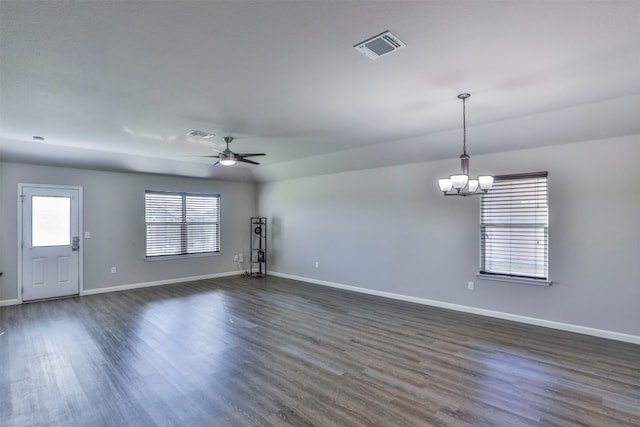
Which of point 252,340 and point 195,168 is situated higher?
point 195,168

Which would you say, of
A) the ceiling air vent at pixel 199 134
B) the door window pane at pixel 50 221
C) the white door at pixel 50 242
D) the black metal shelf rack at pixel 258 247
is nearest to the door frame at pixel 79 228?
the white door at pixel 50 242

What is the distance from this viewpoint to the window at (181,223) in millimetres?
7383

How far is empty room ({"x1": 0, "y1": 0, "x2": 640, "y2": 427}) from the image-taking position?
2.34 m

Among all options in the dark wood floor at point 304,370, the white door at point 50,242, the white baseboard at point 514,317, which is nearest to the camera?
the dark wood floor at point 304,370

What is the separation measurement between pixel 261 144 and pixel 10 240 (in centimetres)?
478

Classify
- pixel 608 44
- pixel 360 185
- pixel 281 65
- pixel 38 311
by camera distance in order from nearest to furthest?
pixel 608 44, pixel 281 65, pixel 38 311, pixel 360 185

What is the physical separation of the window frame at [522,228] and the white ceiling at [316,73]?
1.94 feet

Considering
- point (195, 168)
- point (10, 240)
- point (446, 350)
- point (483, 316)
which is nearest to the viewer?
point (446, 350)

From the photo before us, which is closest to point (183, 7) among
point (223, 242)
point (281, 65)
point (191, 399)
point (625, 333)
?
point (281, 65)

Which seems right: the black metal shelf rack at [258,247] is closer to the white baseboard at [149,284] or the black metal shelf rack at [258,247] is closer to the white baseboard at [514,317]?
the white baseboard at [149,284]

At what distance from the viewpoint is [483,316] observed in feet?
16.4

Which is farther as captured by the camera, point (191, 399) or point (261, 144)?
point (261, 144)

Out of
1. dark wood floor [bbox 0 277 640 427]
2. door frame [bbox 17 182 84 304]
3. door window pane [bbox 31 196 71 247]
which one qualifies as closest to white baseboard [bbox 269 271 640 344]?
dark wood floor [bbox 0 277 640 427]

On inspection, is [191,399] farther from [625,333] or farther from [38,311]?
[625,333]
